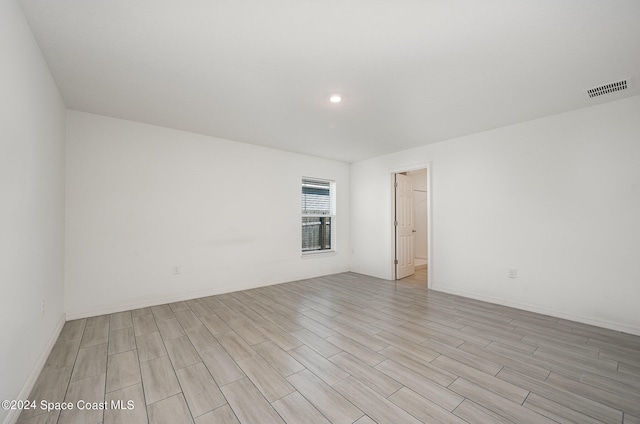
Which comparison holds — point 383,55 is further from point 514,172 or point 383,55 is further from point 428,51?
point 514,172

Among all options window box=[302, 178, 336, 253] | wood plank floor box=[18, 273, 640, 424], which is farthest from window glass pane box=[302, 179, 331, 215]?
wood plank floor box=[18, 273, 640, 424]

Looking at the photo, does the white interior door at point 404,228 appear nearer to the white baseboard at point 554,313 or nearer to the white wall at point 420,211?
the white baseboard at point 554,313

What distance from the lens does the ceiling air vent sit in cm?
248

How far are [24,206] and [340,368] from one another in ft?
8.48

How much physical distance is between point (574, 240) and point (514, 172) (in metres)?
1.07

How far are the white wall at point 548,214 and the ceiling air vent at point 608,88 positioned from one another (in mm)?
371

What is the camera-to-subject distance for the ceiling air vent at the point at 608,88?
2480 millimetres

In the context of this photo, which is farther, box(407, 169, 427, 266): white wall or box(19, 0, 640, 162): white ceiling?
box(407, 169, 427, 266): white wall

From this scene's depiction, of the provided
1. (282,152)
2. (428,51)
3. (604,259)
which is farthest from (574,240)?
(282,152)

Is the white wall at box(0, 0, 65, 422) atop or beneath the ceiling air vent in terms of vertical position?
beneath

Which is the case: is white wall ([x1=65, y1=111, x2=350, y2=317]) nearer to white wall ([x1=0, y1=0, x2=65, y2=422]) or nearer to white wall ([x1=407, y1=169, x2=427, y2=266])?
white wall ([x1=0, y1=0, x2=65, y2=422])

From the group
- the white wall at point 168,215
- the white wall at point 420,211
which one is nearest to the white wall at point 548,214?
the white wall at point 420,211

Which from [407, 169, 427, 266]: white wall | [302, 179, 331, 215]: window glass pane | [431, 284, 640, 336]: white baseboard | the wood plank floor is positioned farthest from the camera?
[407, 169, 427, 266]: white wall

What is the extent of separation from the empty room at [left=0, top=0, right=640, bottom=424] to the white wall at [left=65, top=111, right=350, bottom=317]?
3 centimetres
